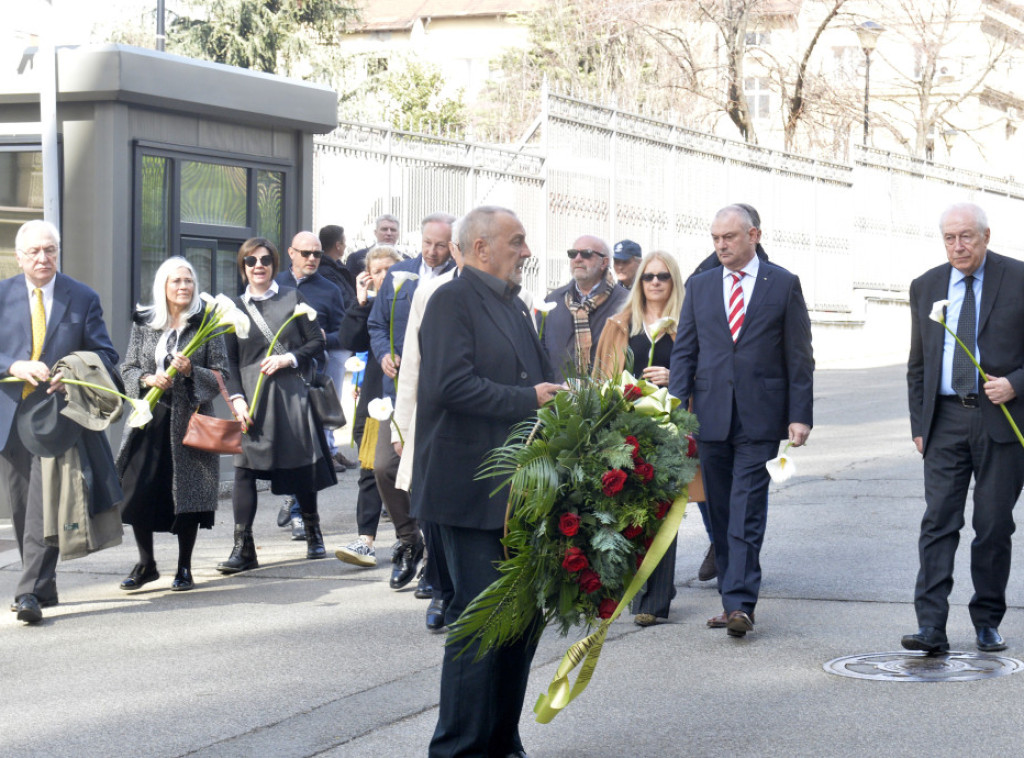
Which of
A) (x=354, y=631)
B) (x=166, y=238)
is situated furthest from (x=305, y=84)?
(x=354, y=631)

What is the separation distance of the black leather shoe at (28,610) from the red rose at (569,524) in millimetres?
3732

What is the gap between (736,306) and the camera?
7203 millimetres

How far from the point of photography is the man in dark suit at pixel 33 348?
7.46 m

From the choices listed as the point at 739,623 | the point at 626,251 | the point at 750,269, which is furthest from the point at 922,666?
the point at 626,251

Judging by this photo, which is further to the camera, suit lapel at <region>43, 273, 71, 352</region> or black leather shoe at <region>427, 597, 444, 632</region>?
suit lapel at <region>43, 273, 71, 352</region>

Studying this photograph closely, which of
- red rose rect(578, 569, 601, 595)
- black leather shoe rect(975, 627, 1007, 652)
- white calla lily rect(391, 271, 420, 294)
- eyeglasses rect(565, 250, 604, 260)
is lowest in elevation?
black leather shoe rect(975, 627, 1007, 652)

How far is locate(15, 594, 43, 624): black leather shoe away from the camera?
730 cm

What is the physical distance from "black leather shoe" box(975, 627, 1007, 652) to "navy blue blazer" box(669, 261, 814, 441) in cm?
120

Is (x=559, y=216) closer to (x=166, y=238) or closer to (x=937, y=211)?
(x=166, y=238)

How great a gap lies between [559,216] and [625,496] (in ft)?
50.6

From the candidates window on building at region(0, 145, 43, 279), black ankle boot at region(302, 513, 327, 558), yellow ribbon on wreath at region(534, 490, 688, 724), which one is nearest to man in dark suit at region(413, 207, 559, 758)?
yellow ribbon on wreath at region(534, 490, 688, 724)

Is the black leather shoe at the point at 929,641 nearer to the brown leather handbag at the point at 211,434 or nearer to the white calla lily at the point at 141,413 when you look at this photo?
the brown leather handbag at the point at 211,434

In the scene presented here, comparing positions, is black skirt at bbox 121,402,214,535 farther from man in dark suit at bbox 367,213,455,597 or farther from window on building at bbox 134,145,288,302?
window on building at bbox 134,145,288,302

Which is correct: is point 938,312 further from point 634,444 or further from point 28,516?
point 28,516
